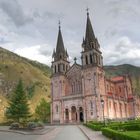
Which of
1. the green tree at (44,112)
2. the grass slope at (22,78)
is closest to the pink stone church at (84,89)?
the green tree at (44,112)

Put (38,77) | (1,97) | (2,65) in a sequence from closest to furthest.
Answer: (1,97) → (2,65) → (38,77)

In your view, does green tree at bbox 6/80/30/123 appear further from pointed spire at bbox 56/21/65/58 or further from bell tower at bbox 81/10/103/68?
bell tower at bbox 81/10/103/68

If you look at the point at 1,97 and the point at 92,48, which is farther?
the point at 1,97

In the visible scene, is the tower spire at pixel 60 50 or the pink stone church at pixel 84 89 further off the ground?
the tower spire at pixel 60 50

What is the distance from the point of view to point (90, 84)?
209 ft

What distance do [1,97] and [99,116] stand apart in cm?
8665

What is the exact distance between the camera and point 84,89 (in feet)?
211

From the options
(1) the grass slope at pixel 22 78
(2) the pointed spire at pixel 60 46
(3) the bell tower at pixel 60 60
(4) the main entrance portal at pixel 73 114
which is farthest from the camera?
(1) the grass slope at pixel 22 78

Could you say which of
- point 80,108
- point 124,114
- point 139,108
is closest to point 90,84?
point 80,108

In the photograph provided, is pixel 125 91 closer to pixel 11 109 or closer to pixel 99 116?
pixel 99 116

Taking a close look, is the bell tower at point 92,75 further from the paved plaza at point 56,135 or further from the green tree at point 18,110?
the paved plaza at point 56,135

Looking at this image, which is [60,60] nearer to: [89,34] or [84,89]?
[89,34]

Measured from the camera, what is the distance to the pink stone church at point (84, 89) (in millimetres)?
62062

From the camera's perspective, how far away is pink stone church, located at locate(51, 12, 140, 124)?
62062mm
